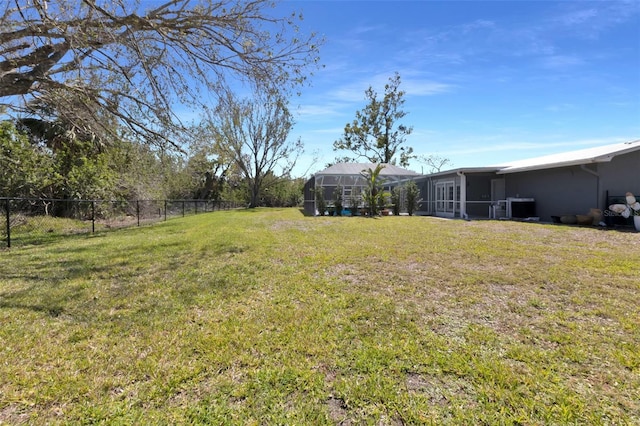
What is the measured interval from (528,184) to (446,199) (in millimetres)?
4090

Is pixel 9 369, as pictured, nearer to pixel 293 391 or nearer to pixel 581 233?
pixel 293 391

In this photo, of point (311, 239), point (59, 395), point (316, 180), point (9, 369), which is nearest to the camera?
point (59, 395)

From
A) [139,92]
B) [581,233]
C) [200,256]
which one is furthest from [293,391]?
[581,233]

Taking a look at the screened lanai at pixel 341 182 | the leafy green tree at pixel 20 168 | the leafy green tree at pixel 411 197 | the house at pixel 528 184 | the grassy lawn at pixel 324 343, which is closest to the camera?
the grassy lawn at pixel 324 343

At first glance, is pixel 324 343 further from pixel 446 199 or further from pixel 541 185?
pixel 446 199

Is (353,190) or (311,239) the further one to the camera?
(353,190)

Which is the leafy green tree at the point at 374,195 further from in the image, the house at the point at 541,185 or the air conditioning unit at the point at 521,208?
the air conditioning unit at the point at 521,208

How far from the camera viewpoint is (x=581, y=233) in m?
9.50

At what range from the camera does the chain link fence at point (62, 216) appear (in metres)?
9.93

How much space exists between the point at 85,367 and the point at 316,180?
18.1 meters

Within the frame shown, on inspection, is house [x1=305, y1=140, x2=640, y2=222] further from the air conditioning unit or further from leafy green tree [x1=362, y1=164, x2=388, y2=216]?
leafy green tree [x1=362, y1=164, x2=388, y2=216]

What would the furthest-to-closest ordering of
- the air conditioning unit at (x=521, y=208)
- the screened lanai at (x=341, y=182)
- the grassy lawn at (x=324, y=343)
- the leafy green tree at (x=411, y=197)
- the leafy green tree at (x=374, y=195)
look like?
the screened lanai at (x=341, y=182), the leafy green tree at (x=411, y=197), the leafy green tree at (x=374, y=195), the air conditioning unit at (x=521, y=208), the grassy lawn at (x=324, y=343)

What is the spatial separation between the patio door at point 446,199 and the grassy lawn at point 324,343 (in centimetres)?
A: 1227

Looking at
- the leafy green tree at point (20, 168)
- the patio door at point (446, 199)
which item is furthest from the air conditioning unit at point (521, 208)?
the leafy green tree at point (20, 168)
